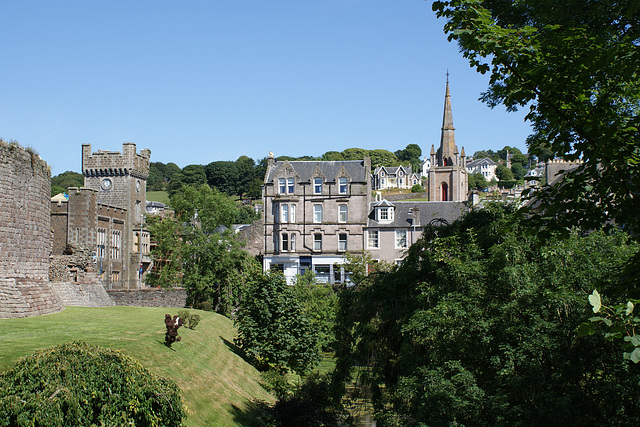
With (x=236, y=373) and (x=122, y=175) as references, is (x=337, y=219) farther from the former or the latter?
(x=236, y=373)

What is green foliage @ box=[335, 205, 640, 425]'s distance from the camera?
13.6m

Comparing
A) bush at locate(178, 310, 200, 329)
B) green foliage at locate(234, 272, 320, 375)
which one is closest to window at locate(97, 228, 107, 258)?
bush at locate(178, 310, 200, 329)

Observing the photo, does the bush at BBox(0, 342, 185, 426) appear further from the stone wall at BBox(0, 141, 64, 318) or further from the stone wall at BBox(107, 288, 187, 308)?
the stone wall at BBox(107, 288, 187, 308)

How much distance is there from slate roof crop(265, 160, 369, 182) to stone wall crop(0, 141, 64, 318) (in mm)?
36992

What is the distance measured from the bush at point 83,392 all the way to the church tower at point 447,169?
7023 centimetres

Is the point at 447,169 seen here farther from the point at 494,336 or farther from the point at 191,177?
the point at 191,177

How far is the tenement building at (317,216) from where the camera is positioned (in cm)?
6531

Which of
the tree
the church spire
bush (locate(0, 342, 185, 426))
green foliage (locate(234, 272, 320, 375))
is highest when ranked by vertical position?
the church spire

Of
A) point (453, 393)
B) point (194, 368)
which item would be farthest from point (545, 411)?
point (194, 368)

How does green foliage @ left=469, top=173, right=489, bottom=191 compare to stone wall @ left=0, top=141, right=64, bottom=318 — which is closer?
stone wall @ left=0, top=141, right=64, bottom=318

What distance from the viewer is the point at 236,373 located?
3178 centimetres

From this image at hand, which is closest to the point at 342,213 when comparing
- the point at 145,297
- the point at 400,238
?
the point at 400,238

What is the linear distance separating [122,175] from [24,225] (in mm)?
42341

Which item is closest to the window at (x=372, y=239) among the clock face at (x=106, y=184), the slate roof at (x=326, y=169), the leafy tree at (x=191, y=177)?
the slate roof at (x=326, y=169)
